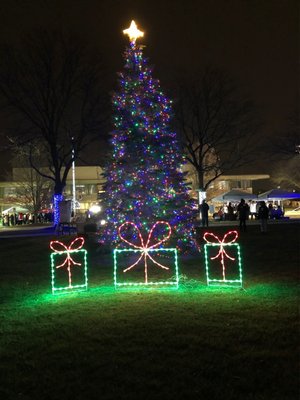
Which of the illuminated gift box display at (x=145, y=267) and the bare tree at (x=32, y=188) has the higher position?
the bare tree at (x=32, y=188)

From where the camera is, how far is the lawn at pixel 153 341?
16.2 ft

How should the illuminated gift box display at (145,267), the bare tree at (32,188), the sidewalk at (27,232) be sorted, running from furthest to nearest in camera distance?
the bare tree at (32,188)
the sidewalk at (27,232)
the illuminated gift box display at (145,267)

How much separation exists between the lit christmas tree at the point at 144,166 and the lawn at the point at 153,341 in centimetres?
426

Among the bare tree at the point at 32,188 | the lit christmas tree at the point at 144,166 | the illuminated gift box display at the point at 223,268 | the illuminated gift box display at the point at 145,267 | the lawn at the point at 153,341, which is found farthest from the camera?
the bare tree at the point at 32,188

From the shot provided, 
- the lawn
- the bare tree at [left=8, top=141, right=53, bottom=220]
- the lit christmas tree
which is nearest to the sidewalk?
the lit christmas tree

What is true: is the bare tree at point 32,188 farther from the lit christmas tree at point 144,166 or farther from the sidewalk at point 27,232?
the lit christmas tree at point 144,166

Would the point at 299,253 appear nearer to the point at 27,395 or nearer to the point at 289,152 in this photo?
the point at 27,395

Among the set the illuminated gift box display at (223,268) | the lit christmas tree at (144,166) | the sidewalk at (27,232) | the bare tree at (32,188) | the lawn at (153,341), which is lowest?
the lawn at (153,341)

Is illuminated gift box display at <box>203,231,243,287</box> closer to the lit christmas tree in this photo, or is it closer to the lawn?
the lawn

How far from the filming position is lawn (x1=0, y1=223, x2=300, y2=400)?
195 inches

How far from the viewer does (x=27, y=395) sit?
4.85 metres

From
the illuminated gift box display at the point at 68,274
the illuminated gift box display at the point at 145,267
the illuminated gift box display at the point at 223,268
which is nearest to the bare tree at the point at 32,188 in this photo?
the illuminated gift box display at the point at 145,267

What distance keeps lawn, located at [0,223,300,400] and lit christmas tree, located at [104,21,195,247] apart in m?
4.26

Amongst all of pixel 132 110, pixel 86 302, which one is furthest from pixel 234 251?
pixel 86 302
